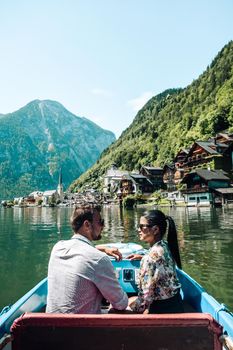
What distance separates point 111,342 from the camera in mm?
3322

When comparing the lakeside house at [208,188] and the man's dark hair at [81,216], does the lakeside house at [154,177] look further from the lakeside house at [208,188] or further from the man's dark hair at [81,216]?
the man's dark hair at [81,216]

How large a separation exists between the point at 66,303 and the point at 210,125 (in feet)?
357

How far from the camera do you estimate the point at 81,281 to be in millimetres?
3824

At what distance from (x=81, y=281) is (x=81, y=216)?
0.95m

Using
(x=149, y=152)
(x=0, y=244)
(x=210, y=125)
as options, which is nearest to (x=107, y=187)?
(x=149, y=152)

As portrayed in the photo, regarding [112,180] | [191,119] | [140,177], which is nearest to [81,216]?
[140,177]

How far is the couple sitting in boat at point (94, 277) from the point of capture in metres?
3.84

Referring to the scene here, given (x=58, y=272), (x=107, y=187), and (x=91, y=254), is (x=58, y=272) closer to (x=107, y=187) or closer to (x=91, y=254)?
(x=91, y=254)

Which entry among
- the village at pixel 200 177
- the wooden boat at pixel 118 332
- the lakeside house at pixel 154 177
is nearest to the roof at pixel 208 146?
the village at pixel 200 177

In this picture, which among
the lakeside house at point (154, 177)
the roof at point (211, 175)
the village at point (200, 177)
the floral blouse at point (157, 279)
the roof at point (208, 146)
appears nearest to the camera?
the floral blouse at point (157, 279)

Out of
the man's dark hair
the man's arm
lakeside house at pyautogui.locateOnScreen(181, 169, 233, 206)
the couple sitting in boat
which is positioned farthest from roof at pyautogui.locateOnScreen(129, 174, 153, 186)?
the man's arm

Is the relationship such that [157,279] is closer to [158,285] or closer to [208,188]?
[158,285]

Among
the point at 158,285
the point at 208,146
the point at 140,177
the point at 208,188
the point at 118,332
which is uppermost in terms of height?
the point at 208,146

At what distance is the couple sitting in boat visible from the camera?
384 centimetres
